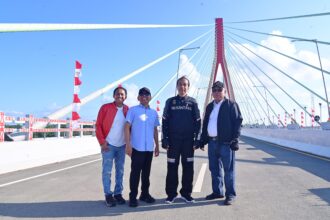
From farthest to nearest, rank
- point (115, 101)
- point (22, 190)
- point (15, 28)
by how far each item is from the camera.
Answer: point (22, 190), point (115, 101), point (15, 28)

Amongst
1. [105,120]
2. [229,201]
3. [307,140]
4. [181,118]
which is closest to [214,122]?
[181,118]

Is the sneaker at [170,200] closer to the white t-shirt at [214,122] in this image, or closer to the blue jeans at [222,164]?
the blue jeans at [222,164]

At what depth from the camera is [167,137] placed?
18.7ft

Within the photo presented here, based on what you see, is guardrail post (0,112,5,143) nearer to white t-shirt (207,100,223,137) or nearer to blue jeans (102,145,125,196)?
blue jeans (102,145,125,196)

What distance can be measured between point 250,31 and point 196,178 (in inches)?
654

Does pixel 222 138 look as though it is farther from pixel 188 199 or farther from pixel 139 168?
pixel 139 168

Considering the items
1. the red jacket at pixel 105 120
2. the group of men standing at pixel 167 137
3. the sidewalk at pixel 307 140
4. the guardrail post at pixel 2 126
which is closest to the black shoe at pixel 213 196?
the group of men standing at pixel 167 137

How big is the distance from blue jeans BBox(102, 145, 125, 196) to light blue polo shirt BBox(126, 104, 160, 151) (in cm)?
31

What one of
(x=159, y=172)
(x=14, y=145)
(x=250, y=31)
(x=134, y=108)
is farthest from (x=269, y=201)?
(x=250, y=31)

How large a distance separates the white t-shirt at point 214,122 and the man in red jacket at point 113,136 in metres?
1.44

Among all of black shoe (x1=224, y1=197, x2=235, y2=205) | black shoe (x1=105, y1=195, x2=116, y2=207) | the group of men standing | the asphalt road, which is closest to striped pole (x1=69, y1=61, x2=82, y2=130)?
the asphalt road

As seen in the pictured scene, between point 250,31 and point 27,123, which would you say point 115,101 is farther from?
point 250,31

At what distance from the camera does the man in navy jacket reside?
569cm

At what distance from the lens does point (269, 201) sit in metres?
5.39
